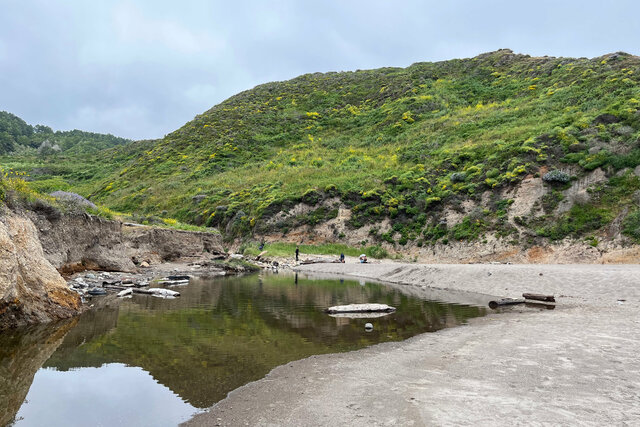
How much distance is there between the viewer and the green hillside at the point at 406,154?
1313 inches

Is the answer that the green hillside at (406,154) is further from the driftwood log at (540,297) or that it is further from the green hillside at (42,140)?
the green hillside at (42,140)

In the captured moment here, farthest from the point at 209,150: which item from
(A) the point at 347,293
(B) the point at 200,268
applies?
(A) the point at 347,293

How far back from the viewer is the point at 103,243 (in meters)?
22.4

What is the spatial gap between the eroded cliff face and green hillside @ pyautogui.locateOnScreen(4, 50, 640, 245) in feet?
99.0

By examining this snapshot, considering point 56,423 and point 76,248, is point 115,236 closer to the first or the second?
point 76,248

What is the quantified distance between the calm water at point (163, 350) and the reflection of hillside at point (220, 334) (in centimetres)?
2

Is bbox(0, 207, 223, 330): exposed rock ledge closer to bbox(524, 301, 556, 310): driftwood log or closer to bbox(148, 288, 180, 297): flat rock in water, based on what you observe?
bbox(148, 288, 180, 297): flat rock in water

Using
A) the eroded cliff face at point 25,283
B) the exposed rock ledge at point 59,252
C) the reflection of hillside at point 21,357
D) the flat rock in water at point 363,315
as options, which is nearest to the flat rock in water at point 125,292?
the exposed rock ledge at point 59,252

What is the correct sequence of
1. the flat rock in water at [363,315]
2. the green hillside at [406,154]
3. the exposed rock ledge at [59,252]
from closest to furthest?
the exposed rock ledge at [59,252] < the flat rock in water at [363,315] < the green hillside at [406,154]

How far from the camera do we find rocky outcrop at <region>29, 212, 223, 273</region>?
18016mm

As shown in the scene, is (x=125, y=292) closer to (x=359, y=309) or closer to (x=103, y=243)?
(x=103, y=243)

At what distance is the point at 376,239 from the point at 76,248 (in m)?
27.8

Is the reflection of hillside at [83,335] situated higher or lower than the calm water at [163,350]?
higher

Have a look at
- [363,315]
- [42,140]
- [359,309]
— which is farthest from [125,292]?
[42,140]
